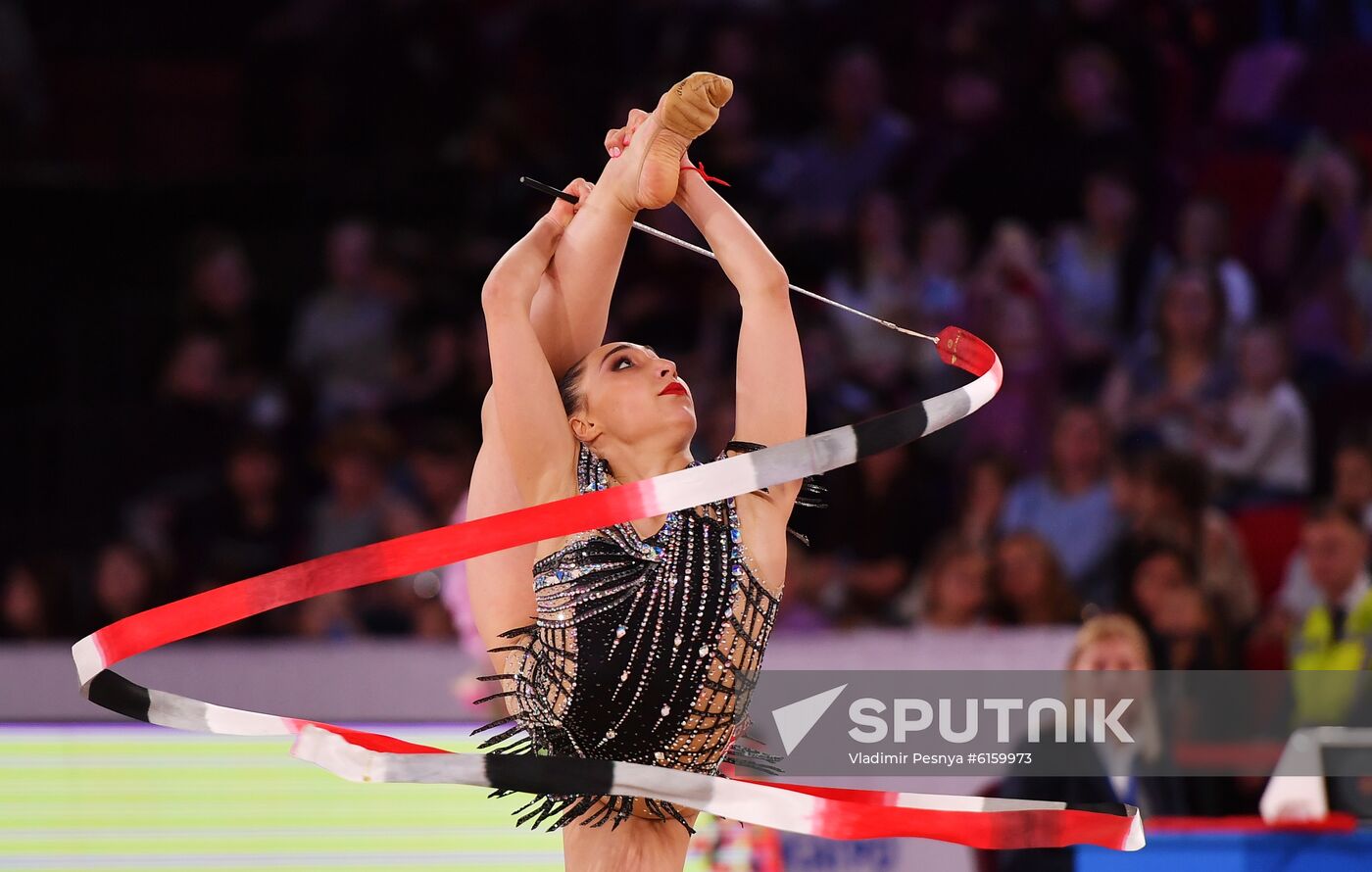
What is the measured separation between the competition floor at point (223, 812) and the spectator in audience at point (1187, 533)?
78.6 inches

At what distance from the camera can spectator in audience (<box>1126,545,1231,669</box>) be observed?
444 centimetres

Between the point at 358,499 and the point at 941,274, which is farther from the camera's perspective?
the point at 941,274

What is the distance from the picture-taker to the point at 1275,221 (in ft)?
19.0

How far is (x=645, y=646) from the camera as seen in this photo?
2.42 m

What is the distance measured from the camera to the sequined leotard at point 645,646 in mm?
2424

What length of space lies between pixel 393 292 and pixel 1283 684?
358cm

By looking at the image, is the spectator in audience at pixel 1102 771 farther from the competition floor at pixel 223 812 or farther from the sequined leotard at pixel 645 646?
the sequined leotard at pixel 645 646

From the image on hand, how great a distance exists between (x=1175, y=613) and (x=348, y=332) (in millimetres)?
3077

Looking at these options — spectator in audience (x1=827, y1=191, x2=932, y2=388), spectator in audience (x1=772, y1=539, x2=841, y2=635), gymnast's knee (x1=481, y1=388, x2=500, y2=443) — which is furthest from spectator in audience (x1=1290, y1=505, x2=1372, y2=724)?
gymnast's knee (x1=481, y1=388, x2=500, y2=443)

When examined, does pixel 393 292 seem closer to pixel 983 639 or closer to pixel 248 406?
pixel 248 406

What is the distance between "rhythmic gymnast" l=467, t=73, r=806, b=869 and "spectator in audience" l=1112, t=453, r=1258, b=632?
2515 mm

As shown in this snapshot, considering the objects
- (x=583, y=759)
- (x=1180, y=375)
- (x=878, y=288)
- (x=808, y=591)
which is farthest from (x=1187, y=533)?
(x=583, y=759)

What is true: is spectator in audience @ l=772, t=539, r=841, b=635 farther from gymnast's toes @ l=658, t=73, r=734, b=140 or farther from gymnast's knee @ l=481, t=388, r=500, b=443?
gymnast's toes @ l=658, t=73, r=734, b=140

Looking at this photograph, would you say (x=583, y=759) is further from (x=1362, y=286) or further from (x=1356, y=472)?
(x=1362, y=286)
